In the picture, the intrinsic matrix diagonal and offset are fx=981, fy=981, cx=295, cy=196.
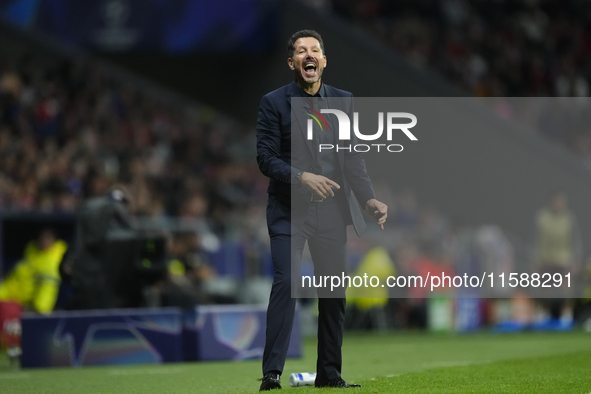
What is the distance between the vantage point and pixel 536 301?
15195mm

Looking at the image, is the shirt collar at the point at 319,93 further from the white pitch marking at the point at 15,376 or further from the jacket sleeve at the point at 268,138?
the white pitch marking at the point at 15,376

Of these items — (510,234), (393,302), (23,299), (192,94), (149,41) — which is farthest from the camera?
(192,94)

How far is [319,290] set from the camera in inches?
225

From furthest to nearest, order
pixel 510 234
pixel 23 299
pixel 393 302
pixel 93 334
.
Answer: pixel 393 302 < pixel 510 234 < pixel 23 299 < pixel 93 334

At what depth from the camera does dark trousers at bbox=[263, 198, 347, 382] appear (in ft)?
18.3

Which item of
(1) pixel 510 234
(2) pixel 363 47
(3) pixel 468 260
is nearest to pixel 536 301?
(1) pixel 510 234

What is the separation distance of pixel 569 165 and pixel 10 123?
9711 mm

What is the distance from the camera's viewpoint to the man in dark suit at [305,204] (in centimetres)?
558

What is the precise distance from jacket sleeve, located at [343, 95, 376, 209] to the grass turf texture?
1136 millimetres

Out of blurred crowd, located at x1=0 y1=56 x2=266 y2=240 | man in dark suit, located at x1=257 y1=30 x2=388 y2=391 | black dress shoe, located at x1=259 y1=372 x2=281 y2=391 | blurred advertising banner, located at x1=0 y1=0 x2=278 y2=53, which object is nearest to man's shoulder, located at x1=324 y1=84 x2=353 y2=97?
man in dark suit, located at x1=257 y1=30 x2=388 y2=391

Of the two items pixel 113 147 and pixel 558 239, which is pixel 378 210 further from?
pixel 113 147

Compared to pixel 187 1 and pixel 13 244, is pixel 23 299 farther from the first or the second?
pixel 187 1

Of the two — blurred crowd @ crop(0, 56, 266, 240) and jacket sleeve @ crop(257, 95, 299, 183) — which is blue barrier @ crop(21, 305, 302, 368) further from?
blurred crowd @ crop(0, 56, 266, 240)

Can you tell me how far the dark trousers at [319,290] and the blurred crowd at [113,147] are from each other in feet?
29.1
